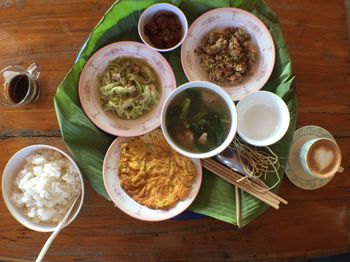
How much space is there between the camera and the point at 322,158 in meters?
1.30

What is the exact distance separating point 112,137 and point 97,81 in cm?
22

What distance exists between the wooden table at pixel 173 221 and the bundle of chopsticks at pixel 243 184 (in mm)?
113

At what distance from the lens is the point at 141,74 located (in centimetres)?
132

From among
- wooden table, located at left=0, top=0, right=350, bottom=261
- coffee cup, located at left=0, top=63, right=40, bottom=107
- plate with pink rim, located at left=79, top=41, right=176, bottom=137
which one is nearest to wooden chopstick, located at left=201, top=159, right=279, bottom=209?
wooden table, located at left=0, top=0, right=350, bottom=261

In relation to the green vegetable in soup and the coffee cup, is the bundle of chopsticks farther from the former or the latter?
the coffee cup

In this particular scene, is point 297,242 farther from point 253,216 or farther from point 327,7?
point 327,7

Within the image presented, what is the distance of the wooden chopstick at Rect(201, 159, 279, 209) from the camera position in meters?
1.26

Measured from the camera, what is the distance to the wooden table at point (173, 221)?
134cm

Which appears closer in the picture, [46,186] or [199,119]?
[46,186]

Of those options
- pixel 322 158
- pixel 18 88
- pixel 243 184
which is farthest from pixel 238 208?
pixel 18 88

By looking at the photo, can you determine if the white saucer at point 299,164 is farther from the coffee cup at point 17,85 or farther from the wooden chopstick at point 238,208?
the coffee cup at point 17,85

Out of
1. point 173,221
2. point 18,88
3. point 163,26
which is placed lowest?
point 173,221

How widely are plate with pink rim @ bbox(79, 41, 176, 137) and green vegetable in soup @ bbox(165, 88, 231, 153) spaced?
0.07 m

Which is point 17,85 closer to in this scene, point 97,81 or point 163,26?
point 97,81
